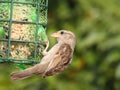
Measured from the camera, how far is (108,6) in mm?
9141

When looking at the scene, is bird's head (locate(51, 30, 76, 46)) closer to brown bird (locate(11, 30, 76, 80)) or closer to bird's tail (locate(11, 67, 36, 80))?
brown bird (locate(11, 30, 76, 80))

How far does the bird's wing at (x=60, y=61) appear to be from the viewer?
649cm

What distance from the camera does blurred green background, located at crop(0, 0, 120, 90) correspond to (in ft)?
29.3

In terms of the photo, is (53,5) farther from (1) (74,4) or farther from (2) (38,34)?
(2) (38,34)

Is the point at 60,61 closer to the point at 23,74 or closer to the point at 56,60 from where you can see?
the point at 56,60

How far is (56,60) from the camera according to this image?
6.60 m

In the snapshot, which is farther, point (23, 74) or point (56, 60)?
point (56, 60)

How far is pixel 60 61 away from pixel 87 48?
2823mm

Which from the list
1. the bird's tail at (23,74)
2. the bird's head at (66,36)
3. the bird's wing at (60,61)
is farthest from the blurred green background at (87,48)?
the bird's tail at (23,74)

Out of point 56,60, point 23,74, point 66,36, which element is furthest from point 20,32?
point 23,74

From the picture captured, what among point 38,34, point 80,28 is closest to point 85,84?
point 80,28

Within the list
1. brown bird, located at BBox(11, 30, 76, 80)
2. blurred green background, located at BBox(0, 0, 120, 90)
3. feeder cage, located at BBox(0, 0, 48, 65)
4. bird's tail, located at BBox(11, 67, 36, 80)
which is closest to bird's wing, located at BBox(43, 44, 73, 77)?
brown bird, located at BBox(11, 30, 76, 80)

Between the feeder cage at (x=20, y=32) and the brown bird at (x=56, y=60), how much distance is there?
26 centimetres

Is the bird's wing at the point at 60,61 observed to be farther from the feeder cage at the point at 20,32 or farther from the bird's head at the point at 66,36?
the feeder cage at the point at 20,32
